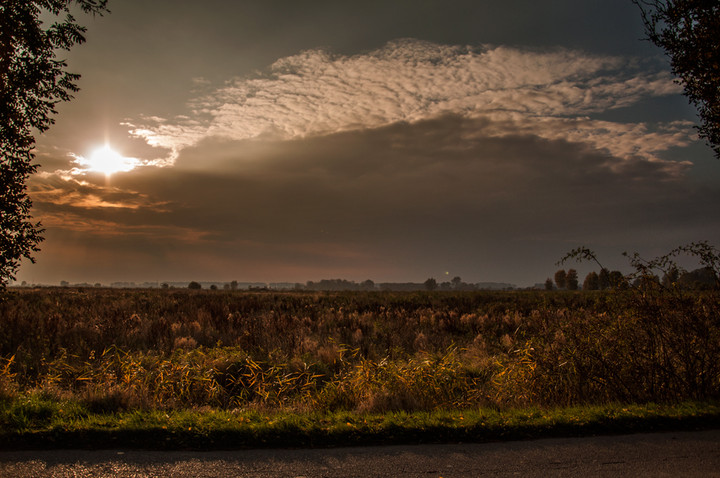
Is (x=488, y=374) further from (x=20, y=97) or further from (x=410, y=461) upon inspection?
(x=20, y=97)

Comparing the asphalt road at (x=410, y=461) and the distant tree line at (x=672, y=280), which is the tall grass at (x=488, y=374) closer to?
the distant tree line at (x=672, y=280)

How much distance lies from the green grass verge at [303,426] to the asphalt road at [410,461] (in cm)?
28

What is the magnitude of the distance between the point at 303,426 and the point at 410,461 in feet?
5.40

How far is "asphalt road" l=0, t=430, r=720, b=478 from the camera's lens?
4.78 meters

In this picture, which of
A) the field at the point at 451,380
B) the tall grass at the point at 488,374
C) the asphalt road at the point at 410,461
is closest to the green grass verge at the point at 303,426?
the field at the point at 451,380

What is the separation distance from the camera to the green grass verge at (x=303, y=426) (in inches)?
224

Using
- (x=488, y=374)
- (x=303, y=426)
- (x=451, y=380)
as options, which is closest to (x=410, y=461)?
(x=303, y=426)

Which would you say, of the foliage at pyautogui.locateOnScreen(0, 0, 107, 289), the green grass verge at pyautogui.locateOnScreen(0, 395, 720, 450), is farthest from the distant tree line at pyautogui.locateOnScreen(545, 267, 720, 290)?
the foliage at pyautogui.locateOnScreen(0, 0, 107, 289)

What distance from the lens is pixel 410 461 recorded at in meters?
5.08

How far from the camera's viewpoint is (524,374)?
29.8ft

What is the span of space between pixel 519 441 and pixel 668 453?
1703 mm

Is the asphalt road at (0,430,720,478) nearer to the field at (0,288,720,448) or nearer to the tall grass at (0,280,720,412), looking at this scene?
the field at (0,288,720,448)

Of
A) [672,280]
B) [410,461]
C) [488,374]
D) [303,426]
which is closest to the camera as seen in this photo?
[410,461]

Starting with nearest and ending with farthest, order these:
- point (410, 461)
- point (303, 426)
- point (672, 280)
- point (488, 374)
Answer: point (410, 461) → point (303, 426) → point (672, 280) → point (488, 374)
